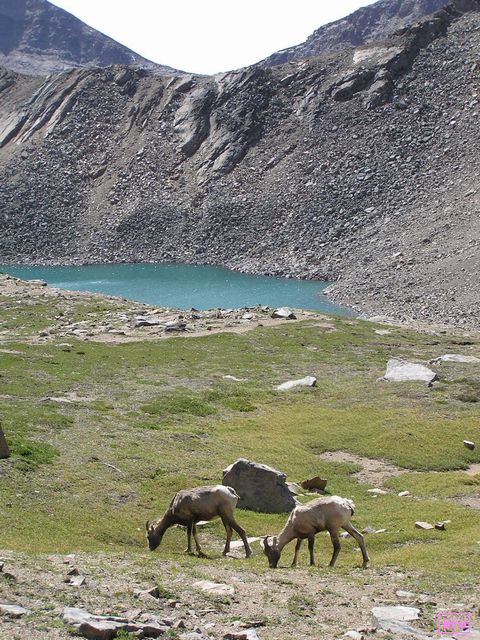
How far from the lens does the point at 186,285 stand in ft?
420

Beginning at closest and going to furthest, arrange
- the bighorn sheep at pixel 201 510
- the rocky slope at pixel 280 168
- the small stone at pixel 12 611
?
the small stone at pixel 12 611, the bighorn sheep at pixel 201 510, the rocky slope at pixel 280 168

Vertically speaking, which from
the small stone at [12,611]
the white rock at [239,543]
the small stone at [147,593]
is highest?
the small stone at [12,611]

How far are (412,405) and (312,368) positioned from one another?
11915 mm

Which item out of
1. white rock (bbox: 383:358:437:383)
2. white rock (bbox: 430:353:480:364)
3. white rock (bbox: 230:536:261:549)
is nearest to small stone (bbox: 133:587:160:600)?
white rock (bbox: 230:536:261:549)

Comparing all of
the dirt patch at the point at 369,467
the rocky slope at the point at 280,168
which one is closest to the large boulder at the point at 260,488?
the dirt patch at the point at 369,467

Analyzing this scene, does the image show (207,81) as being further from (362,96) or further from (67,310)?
(67,310)

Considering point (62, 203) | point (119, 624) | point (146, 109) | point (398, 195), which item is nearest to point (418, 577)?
point (119, 624)

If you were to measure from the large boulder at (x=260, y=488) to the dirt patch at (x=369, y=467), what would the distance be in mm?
6243

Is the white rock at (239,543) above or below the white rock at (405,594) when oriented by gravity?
below

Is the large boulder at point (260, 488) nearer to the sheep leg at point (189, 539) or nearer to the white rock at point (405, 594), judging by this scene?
the sheep leg at point (189, 539)

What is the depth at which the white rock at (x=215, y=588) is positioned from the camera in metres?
17.1

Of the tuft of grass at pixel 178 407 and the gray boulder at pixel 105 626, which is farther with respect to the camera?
the tuft of grass at pixel 178 407

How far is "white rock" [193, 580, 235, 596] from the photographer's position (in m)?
17.1

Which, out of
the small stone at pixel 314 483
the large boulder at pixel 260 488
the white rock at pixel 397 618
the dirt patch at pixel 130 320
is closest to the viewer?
the white rock at pixel 397 618
